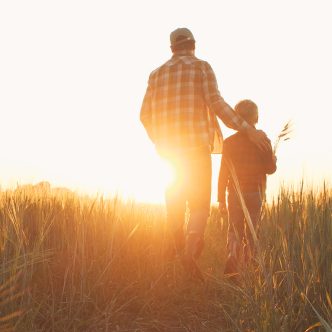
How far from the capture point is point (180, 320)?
2613 millimetres

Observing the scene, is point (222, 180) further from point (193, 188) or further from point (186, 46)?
point (186, 46)

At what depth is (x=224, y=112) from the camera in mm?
3492

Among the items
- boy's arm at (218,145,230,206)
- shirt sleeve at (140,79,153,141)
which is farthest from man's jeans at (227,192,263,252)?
shirt sleeve at (140,79,153,141)

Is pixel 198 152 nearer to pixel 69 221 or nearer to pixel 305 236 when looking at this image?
pixel 69 221

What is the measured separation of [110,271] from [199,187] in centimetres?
111

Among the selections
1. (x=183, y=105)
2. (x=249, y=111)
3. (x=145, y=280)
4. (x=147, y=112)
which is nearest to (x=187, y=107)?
(x=183, y=105)

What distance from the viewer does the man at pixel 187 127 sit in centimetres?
356

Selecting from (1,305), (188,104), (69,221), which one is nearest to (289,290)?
(1,305)

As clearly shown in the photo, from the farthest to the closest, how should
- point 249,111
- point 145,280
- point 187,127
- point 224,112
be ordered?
point 249,111 < point 187,127 < point 224,112 < point 145,280

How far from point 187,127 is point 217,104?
0.32 m

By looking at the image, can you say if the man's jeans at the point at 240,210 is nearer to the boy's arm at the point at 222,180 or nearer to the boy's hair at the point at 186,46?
the boy's arm at the point at 222,180

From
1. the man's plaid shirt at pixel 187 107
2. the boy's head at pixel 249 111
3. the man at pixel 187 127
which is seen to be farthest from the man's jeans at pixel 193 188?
the boy's head at pixel 249 111

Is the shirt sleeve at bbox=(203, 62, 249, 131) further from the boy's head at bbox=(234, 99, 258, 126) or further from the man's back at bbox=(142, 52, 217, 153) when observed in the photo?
the boy's head at bbox=(234, 99, 258, 126)

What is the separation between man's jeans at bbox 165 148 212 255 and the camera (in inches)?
141
